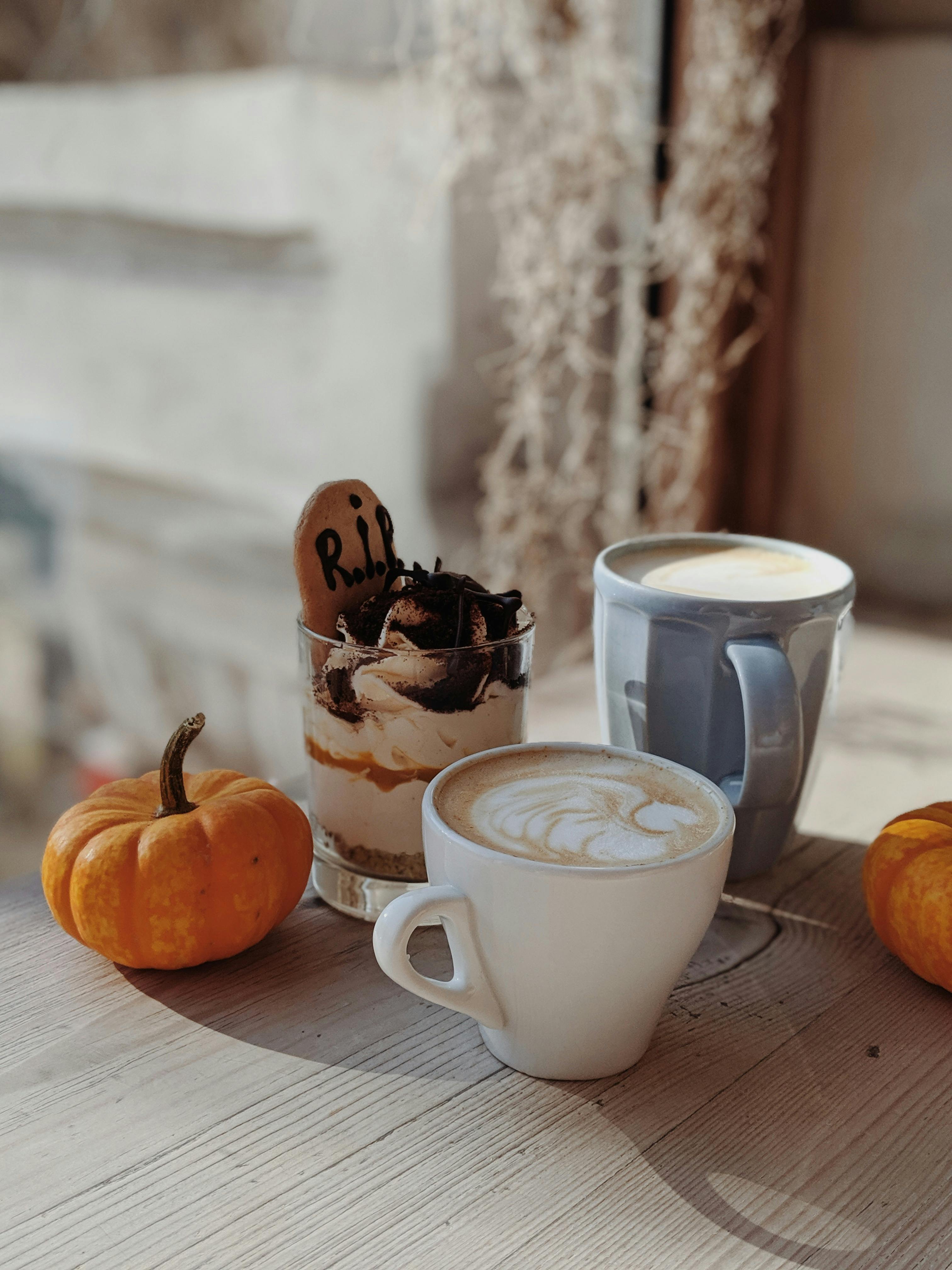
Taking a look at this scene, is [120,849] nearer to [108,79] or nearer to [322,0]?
[322,0]

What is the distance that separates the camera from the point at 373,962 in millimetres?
604

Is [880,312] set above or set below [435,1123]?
above

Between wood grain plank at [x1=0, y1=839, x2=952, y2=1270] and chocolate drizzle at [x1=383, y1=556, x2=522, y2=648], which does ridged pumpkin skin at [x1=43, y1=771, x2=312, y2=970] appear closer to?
wood grain plank at [x1=0, y1=839, x2=952, y2=1270]

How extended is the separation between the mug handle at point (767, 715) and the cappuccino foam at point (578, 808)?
0.07 metres

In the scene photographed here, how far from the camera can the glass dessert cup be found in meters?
0.58

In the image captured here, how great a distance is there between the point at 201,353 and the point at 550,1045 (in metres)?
1.90

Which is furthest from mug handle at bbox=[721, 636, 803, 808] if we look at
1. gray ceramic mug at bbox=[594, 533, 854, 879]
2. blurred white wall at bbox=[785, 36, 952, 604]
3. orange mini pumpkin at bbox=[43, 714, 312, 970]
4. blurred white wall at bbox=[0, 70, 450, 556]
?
blurred white wall at bbox=[0, 70, 450, 556]

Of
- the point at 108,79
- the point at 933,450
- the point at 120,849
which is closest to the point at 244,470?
the point at 108,79

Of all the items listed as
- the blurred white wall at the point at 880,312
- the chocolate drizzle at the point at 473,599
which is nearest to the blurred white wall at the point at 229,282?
the blurred white wall at the point at 880,312

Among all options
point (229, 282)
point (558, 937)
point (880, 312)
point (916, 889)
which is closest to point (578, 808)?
point (558, 937)

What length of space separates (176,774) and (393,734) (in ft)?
0.38

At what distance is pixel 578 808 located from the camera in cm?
52

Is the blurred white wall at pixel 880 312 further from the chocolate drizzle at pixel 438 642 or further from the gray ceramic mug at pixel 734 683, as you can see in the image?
the chocolate drizzle at pixel 438 642

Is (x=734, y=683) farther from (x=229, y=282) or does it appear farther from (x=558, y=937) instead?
(x=229, y=282)
